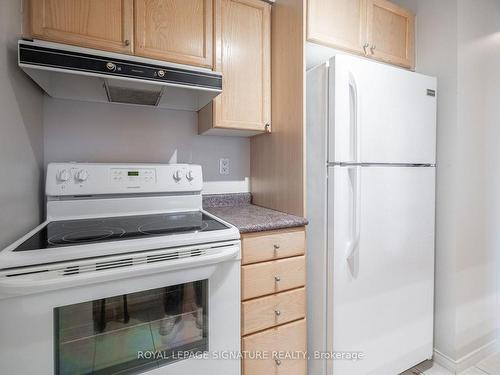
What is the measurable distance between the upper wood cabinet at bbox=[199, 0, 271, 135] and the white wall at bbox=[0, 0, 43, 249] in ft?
2.76

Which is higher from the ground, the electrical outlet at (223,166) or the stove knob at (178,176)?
the electrical outlet at (223,166)

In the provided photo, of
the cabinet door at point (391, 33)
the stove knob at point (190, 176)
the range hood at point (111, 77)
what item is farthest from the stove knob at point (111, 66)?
the cabinet door at point (391, 33)

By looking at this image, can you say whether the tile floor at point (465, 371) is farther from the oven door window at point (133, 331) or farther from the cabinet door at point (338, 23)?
the cabinet door at point (338, 23)

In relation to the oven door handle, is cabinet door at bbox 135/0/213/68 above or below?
above

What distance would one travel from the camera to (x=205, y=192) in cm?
180

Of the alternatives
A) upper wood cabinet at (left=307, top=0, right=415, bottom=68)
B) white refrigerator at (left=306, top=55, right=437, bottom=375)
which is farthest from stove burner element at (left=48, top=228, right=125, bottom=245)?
upper wood cabinet at (left=307, top=0, right=415, bottom=68)

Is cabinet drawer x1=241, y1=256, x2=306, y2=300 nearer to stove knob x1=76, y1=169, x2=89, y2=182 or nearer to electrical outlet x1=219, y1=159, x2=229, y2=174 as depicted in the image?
electrical outlet x1=219, y1=159, x2=229, y2=174

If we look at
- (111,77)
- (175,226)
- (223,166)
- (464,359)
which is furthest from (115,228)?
(464,359)

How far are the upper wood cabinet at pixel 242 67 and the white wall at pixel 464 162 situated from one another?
1.09 metres

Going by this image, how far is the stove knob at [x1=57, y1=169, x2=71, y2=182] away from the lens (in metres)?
1.29

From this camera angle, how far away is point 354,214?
4.28 ft

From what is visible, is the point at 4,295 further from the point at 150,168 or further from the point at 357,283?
the point at 357,283

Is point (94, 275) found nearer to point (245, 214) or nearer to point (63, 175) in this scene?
point (63, 175)

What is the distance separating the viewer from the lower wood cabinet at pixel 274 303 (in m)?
1.21
